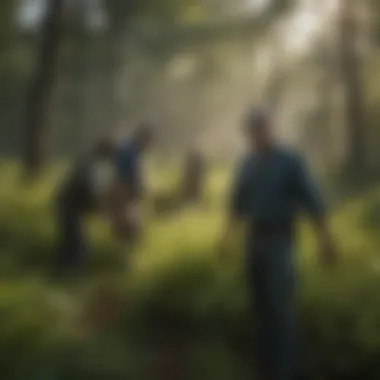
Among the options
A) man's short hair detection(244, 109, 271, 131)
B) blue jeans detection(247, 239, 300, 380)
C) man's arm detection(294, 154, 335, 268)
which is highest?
man's short hair detection(244, 109, 271, 131)

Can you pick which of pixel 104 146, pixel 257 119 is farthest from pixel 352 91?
pixel 104 146

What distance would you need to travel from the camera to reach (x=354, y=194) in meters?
2.28

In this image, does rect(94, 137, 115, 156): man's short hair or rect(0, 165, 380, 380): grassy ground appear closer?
rect(0, 165, 380, 380): grassy ground

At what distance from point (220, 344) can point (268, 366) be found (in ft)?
0.43

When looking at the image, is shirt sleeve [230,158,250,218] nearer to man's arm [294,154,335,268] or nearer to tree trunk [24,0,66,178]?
man's arm [294,154,335,268]

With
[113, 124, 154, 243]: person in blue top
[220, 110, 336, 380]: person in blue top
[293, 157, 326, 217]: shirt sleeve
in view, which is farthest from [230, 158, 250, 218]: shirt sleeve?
[113, 124, 154, 243]: person in blue top

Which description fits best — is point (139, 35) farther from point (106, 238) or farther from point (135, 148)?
point (106, 238)

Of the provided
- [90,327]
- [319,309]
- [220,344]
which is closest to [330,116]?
[319,309]

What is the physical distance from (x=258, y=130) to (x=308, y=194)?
0.68 ft

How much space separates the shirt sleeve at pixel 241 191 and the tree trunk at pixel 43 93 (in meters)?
0.48

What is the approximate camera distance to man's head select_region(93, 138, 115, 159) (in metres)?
2.29

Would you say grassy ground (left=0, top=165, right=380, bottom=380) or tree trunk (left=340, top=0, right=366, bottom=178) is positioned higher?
tree trunk (left=340, top=0, right=366, bottom=178)

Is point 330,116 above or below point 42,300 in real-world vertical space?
above

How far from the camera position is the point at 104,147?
2291 mm
